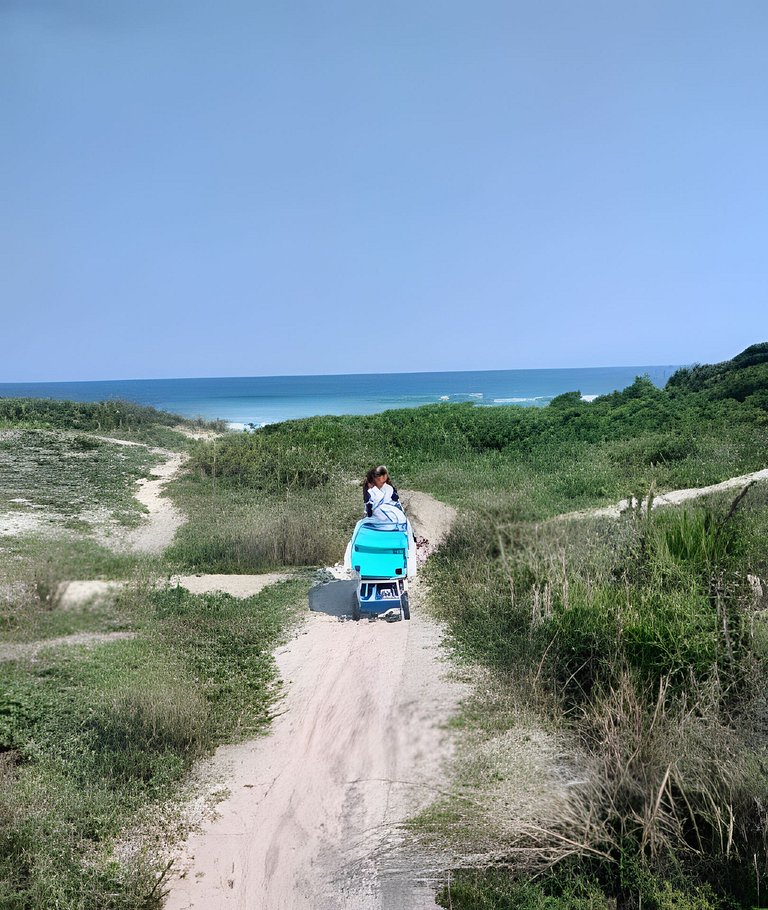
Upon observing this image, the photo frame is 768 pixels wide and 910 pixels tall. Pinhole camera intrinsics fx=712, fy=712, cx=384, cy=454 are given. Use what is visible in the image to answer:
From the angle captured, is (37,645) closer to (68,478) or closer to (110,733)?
(110,733)

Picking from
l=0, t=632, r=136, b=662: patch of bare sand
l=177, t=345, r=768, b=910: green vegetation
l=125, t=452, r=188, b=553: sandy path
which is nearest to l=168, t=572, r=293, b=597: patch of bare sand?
l=177, t=345, r=768, b=910: green vegetation

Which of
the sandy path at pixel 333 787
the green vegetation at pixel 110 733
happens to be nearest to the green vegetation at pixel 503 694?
the green vegetation at pixel 110 733

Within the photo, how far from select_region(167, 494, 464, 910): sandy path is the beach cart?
618 millimetres

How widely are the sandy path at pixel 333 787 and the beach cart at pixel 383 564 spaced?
0.62m

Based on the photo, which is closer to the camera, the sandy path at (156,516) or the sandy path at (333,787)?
the sandy path at (333,787)

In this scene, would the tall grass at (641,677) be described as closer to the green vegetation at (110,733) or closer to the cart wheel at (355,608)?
the cart wheel at (355,608)

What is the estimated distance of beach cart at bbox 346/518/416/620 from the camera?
7.19 metres

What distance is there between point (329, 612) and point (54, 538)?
9.63 feet

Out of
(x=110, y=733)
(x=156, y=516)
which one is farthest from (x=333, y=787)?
(x=156, y=516)

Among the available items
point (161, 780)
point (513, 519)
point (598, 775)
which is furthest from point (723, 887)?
point (513, 519)

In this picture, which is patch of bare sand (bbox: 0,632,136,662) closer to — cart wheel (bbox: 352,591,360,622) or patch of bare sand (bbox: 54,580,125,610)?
patch of bare sand (bbox: 54,580,125,610)

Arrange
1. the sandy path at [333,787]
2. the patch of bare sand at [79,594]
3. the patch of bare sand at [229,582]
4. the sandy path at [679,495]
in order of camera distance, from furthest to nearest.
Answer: the sandy path at [679,495] → the patch of bare sand at [229,582] → the patch of bare sand at [79,594] → the sandy path at [333,787]

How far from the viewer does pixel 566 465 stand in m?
14.9

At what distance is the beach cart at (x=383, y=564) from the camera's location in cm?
719
